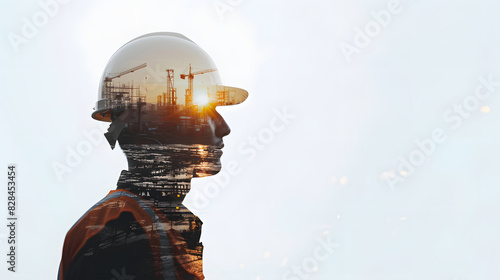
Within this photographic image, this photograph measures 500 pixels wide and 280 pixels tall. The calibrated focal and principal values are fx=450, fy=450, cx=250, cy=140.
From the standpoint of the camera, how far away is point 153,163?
3432 millimetres

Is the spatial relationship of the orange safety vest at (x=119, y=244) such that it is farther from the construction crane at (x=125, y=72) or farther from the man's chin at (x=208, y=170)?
the construction crane at (x=125, y=72)

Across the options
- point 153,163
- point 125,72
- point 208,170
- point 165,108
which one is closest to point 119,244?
point 153,163

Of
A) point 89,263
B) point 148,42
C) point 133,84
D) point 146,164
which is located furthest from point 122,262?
point 148,42

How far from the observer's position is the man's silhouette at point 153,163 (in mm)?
3094

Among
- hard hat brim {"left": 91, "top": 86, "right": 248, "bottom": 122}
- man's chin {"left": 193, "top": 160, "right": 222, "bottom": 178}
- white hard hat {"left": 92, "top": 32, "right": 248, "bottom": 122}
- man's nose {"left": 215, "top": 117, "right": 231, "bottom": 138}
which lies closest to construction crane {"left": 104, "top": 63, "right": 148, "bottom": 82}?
white hard hat {"left": 92, "top": 32, "right": 248, "bottom": 122}

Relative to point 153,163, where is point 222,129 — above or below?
above

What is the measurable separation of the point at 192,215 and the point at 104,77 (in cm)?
136

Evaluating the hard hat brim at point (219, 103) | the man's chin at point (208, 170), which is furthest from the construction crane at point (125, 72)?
the man's chin at point (208, 170)

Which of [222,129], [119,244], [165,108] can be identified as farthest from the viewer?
[222,129]

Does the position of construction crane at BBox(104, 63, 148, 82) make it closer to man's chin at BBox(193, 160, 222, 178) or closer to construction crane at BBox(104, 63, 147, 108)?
construction crane at BBox(104, 63, 147, 108)

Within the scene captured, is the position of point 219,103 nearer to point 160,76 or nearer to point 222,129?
point 222,129

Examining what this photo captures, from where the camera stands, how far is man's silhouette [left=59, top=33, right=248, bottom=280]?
122 inches

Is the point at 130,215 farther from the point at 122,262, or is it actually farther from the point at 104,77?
the point at 104,77

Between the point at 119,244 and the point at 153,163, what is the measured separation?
2.17 ft
